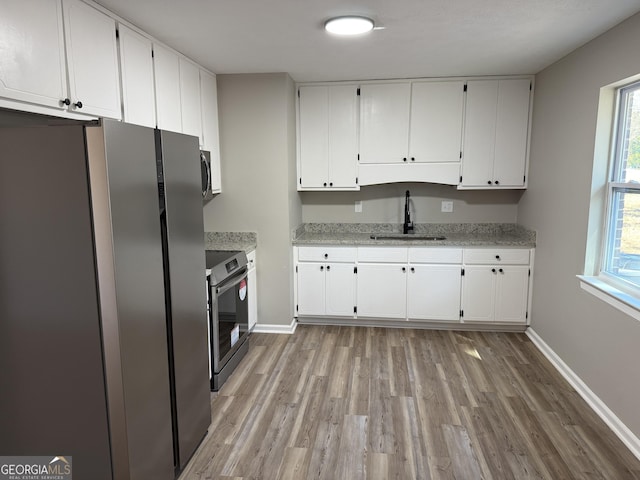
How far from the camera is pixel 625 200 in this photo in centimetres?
261

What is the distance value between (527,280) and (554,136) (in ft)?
4.24

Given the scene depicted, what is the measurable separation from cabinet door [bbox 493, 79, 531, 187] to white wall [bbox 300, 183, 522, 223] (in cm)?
33

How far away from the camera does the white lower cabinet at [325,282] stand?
4020 millimetres

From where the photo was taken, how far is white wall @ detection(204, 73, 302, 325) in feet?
12.1

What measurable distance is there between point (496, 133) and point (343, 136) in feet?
4.72

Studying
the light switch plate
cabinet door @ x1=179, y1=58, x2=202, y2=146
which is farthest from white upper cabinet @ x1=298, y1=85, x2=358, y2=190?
cabinet door @ x1=179, y1=58, x2=202, y2=146

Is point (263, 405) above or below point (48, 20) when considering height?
below

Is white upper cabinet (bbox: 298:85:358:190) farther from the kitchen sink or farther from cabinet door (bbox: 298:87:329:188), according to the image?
the kitchen sink

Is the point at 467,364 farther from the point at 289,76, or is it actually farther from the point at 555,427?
the point at 289,76

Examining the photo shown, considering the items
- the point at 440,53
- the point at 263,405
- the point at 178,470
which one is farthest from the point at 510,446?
the point at 440,53

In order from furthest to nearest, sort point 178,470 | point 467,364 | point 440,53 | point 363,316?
point 363,316 < point 467,364 < point 440,53 < point 178,470

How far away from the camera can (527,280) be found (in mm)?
3816

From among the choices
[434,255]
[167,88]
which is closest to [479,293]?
[434,255]

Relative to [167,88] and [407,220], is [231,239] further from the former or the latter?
[407,220]
